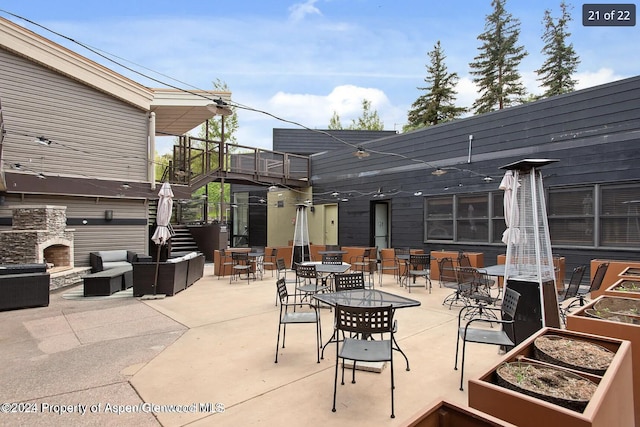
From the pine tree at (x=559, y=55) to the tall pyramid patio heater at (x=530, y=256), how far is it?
2293 cm

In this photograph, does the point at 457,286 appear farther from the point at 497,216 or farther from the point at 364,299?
the point at 497,216

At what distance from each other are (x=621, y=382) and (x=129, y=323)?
584 centimetres

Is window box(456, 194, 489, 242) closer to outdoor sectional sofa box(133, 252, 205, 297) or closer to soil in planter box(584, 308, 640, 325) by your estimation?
soil in planter box(584, 308, 640, 325)

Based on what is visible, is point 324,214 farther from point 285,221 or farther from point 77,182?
point 77,182

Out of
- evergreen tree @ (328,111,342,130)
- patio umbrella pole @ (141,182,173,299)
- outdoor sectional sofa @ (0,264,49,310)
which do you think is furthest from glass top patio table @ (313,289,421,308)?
evergreen tree @ (328,111,342,130)

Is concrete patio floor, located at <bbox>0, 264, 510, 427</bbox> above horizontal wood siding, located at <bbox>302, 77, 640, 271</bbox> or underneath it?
underneath

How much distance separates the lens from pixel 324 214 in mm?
14258

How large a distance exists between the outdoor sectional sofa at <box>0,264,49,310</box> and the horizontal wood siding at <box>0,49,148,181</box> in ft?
13.0

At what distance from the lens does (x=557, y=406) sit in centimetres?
142

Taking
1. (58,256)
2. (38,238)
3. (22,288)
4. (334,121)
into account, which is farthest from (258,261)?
(334,121)

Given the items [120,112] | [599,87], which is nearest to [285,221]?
[120,112]

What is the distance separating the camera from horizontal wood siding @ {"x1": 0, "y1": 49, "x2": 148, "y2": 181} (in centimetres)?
896

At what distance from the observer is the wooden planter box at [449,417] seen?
1383 mm

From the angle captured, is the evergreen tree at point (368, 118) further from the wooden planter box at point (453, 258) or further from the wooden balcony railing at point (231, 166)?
the wooden planter box at point (453, 258)
